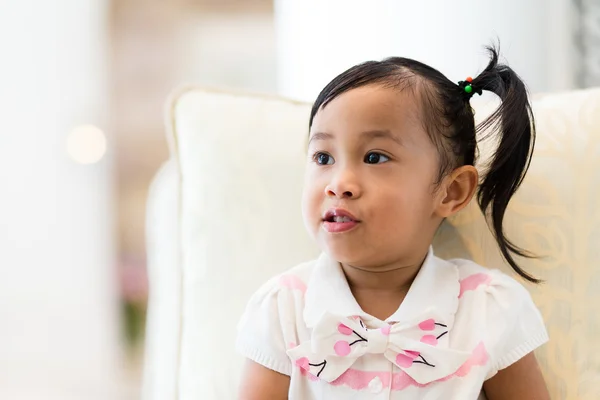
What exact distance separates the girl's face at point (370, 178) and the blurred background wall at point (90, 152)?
0.87 metres

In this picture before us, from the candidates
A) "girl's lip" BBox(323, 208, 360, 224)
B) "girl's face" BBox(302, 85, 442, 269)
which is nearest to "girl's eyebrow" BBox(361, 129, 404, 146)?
"girl's face" BBox(302, 85, 442, 269)

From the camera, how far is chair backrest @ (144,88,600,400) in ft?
3.61

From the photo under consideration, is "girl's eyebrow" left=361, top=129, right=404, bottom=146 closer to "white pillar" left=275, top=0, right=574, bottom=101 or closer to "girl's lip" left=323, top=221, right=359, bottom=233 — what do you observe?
"girl's lip" left=323, top=221, right=359, bottom=233

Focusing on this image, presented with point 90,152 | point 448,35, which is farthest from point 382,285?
point 90,152

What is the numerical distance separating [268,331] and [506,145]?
45cm

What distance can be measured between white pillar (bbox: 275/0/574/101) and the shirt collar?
640 mm

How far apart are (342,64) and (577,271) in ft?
2.71

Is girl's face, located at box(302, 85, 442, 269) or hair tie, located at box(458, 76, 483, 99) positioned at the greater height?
hair tie, located at box(458, 76, 483, 99)

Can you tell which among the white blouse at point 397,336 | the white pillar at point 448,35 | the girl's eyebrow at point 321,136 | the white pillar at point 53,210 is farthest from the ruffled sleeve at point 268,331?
the white pillar at point 53,210

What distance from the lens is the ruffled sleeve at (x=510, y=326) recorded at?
3.31 feet

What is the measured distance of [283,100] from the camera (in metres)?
1.29

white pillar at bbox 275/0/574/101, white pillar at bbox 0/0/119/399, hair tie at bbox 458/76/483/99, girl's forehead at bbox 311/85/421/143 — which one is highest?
white pillar at bbox 275/0/574/101

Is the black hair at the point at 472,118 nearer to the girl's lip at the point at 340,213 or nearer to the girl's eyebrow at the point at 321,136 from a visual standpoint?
the girl's eyebrow at the point at 321,136

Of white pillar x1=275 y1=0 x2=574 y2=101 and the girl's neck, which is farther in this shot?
white pillar x1=275 y1=0 x2=574 y2=101
